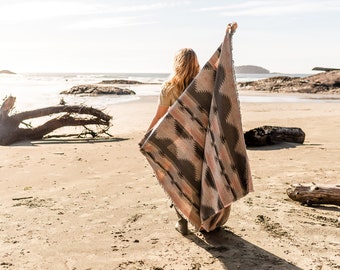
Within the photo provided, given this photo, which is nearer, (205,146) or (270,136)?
(205,146)

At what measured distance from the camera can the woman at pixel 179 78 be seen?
3.98 meters

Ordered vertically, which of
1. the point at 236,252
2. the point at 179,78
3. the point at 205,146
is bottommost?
the point at 236,252

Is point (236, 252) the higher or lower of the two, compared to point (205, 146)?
lower

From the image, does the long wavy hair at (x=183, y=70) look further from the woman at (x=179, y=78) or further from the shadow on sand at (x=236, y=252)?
the shadow on sand at (x=236, y=252)

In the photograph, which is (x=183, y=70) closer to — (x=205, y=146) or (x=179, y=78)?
(x=179, y=78)

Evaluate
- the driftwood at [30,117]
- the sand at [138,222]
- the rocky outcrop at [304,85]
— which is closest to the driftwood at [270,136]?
the sand at [138,222]

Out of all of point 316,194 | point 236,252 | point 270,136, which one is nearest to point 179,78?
point 236,252

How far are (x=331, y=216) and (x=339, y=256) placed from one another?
1171mm

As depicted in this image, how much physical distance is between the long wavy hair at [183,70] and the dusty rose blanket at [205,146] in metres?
0.27

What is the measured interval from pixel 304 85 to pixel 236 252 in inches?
1481

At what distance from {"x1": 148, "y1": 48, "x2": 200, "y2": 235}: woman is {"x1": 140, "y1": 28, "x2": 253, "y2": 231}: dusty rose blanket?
27 cm

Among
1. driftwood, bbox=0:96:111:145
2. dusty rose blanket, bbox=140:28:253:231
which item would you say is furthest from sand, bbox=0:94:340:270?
driftwood, bbox=0:96:111:145

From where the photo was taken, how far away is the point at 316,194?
5.26 m

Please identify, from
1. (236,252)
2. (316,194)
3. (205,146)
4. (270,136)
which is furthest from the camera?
(270,136)
